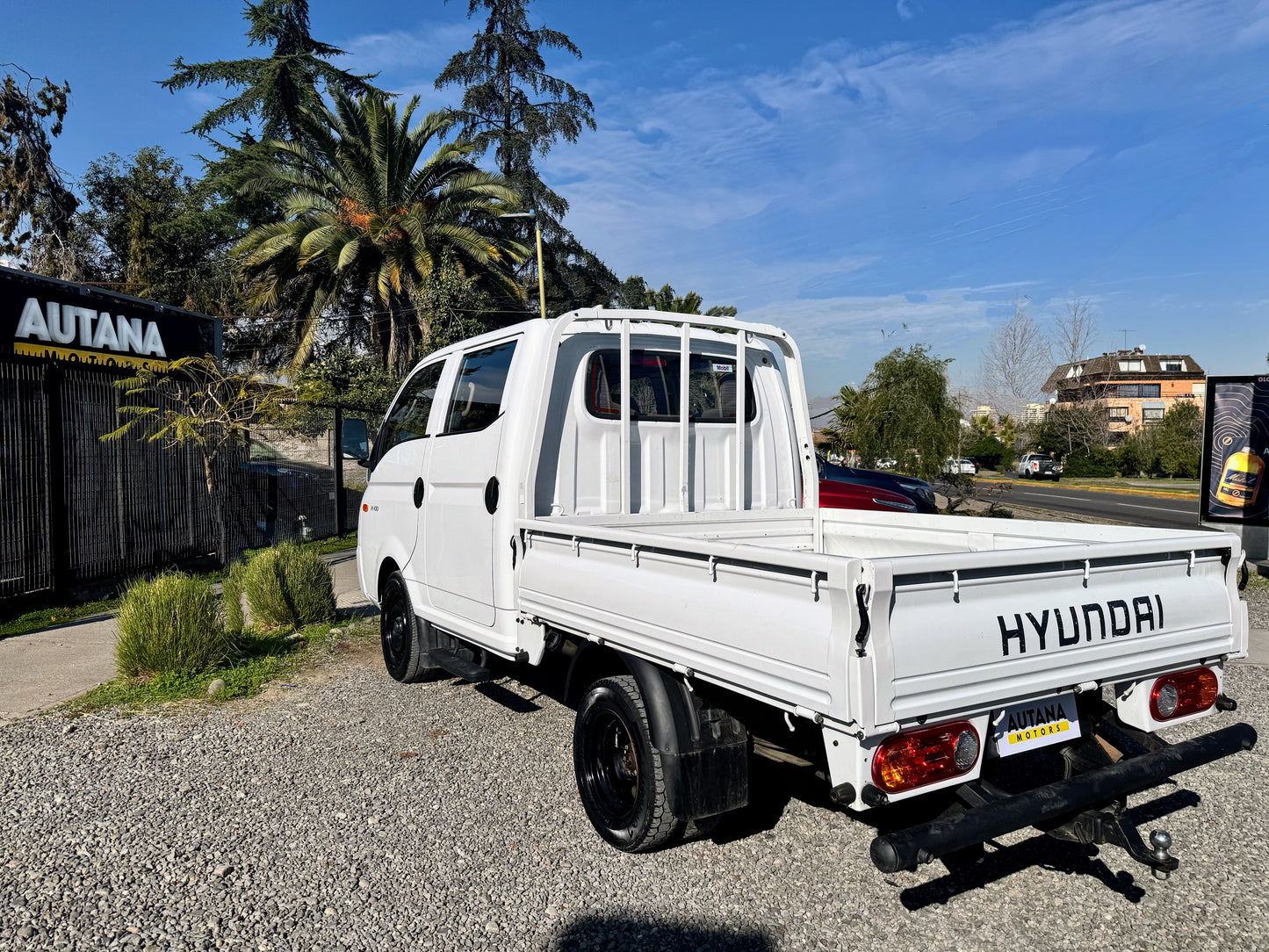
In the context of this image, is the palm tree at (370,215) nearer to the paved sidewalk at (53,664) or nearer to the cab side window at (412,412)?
the paved sidewalk at (53,664)

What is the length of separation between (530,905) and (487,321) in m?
25.1

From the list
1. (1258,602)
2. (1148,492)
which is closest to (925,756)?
(1258,602)

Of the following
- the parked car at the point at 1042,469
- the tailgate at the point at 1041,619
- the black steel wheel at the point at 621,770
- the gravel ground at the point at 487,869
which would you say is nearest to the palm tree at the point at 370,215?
the gravel ground at the point at 487,869

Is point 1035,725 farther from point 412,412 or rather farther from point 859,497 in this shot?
point 859,497

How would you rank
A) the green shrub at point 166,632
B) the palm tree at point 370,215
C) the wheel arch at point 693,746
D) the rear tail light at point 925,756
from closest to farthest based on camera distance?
the rear tail light at point 925,756 < the wheel arch at point 693,746 < the green shrub at point 166,632 < the palm tree at point 370,215

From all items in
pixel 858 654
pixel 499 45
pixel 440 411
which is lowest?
pixel 858 654

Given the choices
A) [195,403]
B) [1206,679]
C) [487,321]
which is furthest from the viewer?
[487,321]

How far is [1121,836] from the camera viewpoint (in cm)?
294

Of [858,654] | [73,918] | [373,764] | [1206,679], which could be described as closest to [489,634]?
[373,764]

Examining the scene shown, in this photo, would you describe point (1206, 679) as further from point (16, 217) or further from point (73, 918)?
point (16, 217)

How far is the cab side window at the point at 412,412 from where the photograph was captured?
229 inches

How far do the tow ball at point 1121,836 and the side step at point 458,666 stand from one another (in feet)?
Answer: 10.3

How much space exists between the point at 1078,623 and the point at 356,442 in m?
5.52

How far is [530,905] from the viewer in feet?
10.7
